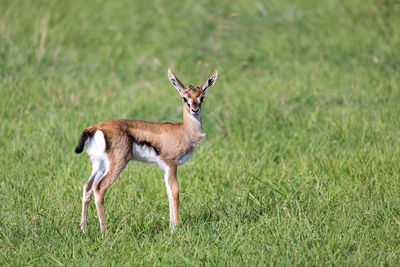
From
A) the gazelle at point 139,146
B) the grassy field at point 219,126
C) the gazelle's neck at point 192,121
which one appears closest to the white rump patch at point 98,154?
the gazelle at point 139,146

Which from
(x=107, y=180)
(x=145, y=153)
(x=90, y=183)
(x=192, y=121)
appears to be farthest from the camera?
(x=192, y=121)

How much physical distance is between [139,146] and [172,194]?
471mm

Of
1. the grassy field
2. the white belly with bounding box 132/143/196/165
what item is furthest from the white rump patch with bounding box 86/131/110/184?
the grassy field

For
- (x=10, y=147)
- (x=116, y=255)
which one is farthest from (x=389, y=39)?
(x=116, y=255)

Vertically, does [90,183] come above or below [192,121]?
below

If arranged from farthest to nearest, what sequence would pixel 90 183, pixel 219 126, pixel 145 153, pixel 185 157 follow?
1. pixel 219 126
2. pixel 185 157
3. pixel 145 153
4. pixel 90 183

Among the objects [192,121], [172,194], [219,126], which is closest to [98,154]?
[172,194]

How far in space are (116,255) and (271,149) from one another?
2.86 metres

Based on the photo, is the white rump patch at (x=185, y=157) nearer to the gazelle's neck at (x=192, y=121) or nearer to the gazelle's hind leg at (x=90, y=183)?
the gazelle's neck at (x=192, y=121)

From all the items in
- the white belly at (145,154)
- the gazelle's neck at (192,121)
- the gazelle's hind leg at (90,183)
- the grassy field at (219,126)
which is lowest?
the grassy field at (219,126)

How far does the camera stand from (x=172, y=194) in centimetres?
473

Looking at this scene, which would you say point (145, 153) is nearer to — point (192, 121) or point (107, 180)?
point (107, 180)

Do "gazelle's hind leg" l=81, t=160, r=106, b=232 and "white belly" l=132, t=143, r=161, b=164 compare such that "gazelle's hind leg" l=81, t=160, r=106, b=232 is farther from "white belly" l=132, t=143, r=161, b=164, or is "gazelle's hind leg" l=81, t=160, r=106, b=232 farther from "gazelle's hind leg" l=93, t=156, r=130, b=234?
"white belly" l=132, t=143, r=161, b=164

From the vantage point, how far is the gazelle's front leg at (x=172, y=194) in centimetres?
460
